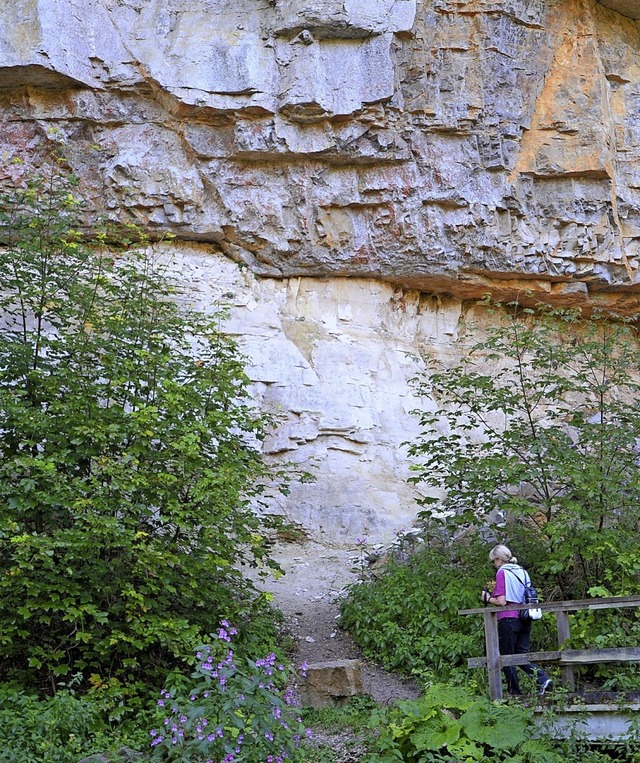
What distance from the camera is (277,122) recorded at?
51.8ft

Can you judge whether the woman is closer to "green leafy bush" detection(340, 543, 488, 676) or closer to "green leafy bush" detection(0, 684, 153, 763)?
"green leafy bush" detection(340, 543, 488, 676)

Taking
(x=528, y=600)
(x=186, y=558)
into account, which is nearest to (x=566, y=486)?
(x=528, y=600)

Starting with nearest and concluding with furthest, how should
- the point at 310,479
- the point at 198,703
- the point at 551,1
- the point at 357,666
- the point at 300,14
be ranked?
the point at 198,703, the point at 357,666, the point at 310,479, the point at 300,14, the point at 551,1

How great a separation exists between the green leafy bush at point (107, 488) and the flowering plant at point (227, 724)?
3.79 feet

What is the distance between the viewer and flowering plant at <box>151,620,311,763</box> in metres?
5.72

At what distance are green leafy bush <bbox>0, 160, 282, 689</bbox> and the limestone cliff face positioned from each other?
6.30 metres

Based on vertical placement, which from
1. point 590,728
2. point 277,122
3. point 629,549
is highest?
point 277,122

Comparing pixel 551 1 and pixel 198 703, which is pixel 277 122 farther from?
pixel 198 703

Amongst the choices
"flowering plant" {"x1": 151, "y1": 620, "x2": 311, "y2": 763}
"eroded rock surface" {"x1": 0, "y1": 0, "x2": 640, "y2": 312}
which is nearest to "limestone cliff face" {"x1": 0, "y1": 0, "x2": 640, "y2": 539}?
"eroded rock surface" {"x1": 0, "y1": 0, "x2": 640, "y2": 312}

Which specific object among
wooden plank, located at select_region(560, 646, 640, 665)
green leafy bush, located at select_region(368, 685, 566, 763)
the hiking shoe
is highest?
wooden plank, located at select_region(560, 646, 640, 665)

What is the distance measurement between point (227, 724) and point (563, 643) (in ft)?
8.41

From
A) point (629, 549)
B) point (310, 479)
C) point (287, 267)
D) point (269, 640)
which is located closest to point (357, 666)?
point (269, 640)

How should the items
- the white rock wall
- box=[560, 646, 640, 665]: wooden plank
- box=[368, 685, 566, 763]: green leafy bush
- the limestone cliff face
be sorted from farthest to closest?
the limestone cliff face
the white rock wall
box=[560, 646, 640, 665]: wooden plank
box=[368, 685, 566, 763]: green leafy bush

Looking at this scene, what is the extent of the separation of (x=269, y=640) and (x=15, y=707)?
2.31 metres
